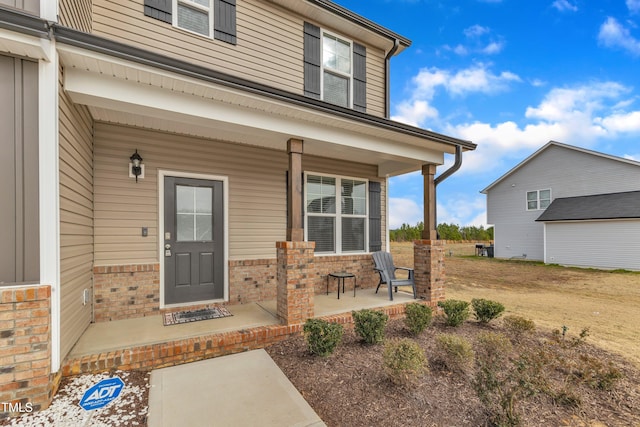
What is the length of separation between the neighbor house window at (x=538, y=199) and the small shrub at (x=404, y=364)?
1631cm

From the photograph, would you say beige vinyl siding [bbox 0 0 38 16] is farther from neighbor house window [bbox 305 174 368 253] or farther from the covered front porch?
neighbor house window [bbox 305 174 368 253]

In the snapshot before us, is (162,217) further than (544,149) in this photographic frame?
No

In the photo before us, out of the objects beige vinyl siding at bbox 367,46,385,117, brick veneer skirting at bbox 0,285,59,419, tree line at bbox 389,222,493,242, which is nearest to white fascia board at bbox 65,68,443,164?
brick veneer skirting at bbox 0,285,59,419

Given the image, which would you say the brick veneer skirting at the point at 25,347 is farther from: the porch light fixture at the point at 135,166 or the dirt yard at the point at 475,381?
the porch light fixture at the point at 135,166

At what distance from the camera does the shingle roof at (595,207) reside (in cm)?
1147

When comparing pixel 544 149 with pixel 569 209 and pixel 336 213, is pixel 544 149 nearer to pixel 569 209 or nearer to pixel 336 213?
pixel 569 209

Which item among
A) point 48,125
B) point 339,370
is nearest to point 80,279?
point 48,125

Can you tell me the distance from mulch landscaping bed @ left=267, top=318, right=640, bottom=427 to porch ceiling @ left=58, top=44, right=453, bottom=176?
274cm

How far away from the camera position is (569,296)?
7.36 m

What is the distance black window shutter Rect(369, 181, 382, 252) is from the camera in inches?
244

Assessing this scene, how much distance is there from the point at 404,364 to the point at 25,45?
156 inches

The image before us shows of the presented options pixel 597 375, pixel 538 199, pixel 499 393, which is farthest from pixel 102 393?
pixel 538 199

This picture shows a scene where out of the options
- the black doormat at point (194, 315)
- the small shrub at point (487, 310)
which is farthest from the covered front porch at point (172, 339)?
the small shrub at point (487, 310)

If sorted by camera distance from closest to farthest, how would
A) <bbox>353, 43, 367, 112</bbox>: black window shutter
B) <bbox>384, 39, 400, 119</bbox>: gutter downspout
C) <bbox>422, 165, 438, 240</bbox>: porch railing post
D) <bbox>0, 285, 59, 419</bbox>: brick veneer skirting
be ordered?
<bbox>0, 285, 59, 419</bbox>: brick veneer skirting
<bbox>422, 165, 438, 240</bbox>: porch railing post
<bbox>353, 43, 367, 112</bbox>: black window shutter
<bbox>384, 39, 400, 119</bbox>: gutter downspout
